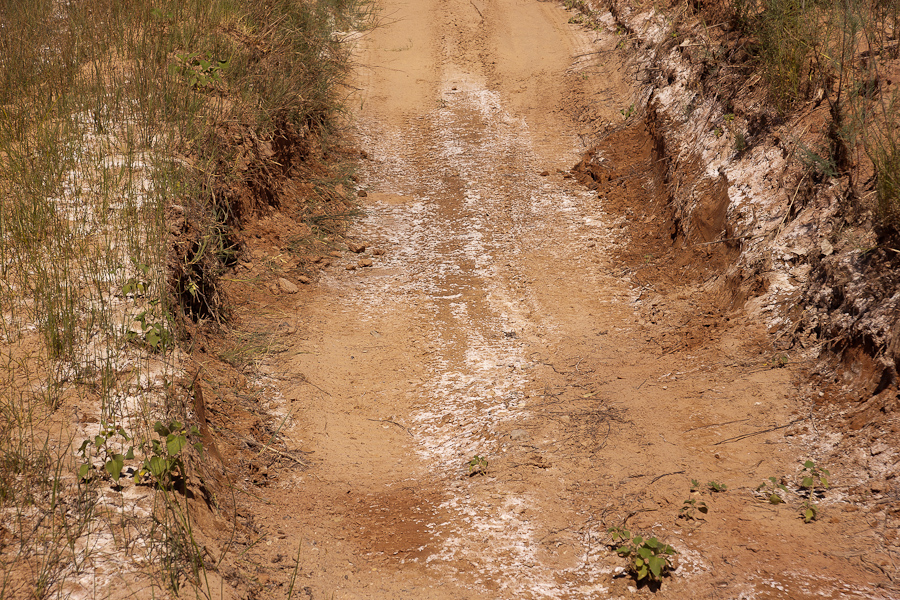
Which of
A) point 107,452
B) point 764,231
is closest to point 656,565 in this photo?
point 107,452

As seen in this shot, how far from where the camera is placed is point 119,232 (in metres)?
3.96

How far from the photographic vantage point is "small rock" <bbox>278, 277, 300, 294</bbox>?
5145mm

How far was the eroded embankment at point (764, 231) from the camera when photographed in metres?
3.31

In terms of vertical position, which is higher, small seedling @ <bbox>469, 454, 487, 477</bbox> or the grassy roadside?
the grassy roadside

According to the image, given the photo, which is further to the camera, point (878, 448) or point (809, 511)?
point (878, 448)

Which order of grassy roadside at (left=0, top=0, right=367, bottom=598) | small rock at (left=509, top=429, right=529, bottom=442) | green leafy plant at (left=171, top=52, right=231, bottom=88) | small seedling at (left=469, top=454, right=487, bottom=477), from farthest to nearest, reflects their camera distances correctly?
green leafy plant at (left=171, top=52, right=231, bottom=88) → small rock at (left=509, top=429, right=529, bottom=442) → small seedling at (left=469, top=454, right=487, bottom=477) → grassy roadside at (left=0, top=0, right=367, bottom=598)

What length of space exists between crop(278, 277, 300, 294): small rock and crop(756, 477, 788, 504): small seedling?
371 cm

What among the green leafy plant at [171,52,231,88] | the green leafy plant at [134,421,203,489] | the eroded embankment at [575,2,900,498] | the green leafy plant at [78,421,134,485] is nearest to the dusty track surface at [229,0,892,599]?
the eroded embankment at [575,2,900,498]

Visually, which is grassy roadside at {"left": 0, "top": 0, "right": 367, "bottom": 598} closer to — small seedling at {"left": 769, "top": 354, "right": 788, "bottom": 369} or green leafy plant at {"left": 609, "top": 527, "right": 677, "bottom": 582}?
green leafy plant at {"left": 609, "top": 527, "right": 677, "bottom": 582}

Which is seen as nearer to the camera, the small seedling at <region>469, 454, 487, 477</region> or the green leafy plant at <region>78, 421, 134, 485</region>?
the green leafy plant at <region>78, 421, 134, 485</region>

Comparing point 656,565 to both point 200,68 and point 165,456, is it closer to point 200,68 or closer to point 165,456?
point 165,456

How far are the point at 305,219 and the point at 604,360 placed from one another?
10.7 feet

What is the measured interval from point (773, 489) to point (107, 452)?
10.2ft

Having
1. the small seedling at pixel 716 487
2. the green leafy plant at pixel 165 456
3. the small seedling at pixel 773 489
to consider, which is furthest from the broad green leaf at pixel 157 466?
the small seedling at pixel 773 489
